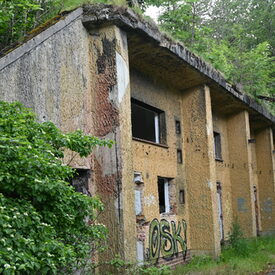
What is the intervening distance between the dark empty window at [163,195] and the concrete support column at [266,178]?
27.3 feet

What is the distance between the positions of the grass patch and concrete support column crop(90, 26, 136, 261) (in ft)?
8.89

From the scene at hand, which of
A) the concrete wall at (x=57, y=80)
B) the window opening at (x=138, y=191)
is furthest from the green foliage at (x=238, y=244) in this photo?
the concrete wall at (x=57, y=80)

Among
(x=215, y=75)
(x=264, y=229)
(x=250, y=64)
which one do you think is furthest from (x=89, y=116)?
(x=264, y=229)

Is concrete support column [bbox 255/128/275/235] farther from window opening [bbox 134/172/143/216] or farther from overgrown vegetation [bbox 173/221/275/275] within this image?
window opening [bbox 134/172/143/216]

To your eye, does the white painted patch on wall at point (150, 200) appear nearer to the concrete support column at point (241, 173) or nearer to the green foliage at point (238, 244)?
the green foliage at point (238, 244)

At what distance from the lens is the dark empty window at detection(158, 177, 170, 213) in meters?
10.9

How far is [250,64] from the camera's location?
1714cm

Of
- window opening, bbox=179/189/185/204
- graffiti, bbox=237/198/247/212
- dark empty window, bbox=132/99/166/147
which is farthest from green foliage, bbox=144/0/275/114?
window opening, bbox=179/189/185/204

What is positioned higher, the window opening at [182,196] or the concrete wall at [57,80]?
the concrete wall at [57,80]

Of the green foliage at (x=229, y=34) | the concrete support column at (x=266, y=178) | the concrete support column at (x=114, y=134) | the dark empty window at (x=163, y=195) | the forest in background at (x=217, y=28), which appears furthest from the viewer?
the concrete support column at (x=266, y=178)

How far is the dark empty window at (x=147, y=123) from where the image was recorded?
33.9ft

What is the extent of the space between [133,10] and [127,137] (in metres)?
2.63

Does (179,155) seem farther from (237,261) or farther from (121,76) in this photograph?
(121,76)

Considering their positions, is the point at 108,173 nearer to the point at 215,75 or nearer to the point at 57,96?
the point at 57,96
